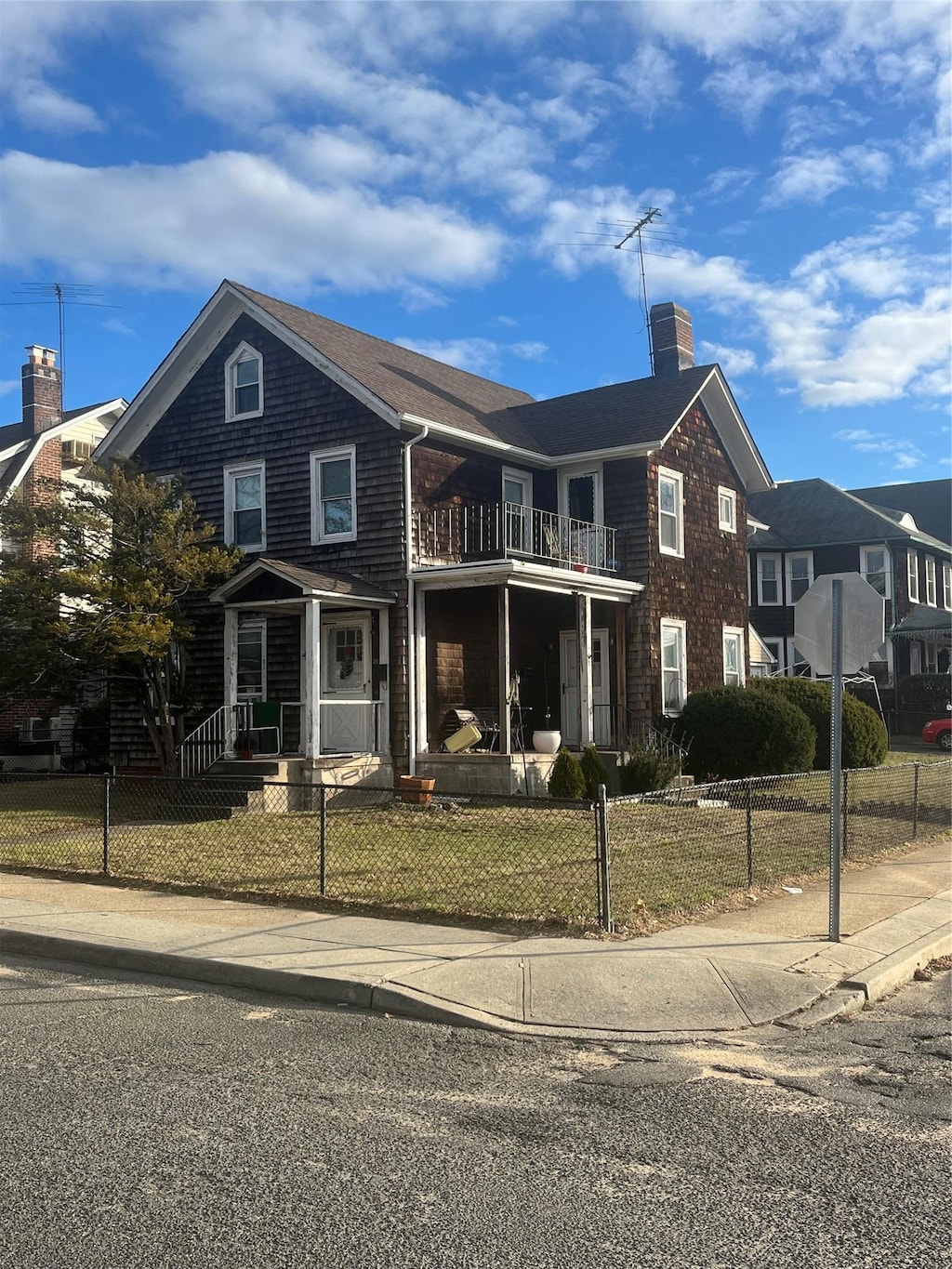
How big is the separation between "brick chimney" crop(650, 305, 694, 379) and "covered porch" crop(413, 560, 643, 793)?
6730 millimetres

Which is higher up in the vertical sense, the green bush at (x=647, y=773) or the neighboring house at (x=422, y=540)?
the neighboring house at (x=422, y=540)

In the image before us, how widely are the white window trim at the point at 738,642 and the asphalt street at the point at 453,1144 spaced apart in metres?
17.3

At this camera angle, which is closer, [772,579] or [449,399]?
[449,399]

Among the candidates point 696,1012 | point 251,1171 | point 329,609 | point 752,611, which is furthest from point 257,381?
point 752,611

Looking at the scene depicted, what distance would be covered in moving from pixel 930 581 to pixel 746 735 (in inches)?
978

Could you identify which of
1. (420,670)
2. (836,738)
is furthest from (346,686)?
(836,738)

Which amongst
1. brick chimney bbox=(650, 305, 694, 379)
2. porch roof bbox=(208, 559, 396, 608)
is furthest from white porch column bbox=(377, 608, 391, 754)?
brick chimney bbox=(650, 305, 694, 379)

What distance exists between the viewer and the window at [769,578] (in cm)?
3784

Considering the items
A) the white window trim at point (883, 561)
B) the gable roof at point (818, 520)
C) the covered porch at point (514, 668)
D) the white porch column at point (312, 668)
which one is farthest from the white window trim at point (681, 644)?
the white window trim at point (883, 561)

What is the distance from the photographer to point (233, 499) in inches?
807

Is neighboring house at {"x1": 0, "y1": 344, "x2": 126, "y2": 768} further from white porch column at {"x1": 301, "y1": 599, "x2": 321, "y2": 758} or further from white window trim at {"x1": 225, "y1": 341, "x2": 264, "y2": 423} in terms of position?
white porch column at {"x1": 301, "y1": 599, "x2": 321, "y2": 758}

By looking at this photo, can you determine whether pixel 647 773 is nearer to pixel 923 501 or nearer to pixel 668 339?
pixel 668 339

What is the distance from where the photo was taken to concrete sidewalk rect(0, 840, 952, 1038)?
22.0 ft

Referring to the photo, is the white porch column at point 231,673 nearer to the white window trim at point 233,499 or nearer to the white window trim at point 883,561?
the white window trim at point 233,499
